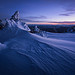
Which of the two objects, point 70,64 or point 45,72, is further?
point 70,64

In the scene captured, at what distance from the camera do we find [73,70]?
211cm

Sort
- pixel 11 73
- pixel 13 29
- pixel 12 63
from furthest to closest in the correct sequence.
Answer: pixel 13 29 → pixel 12 63 → pixel 11 73

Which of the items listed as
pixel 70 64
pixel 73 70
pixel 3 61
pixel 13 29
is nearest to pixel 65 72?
pixel 73 70

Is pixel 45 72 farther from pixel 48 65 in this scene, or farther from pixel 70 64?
pixel 70 64

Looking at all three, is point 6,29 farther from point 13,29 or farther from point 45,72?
point 45,72

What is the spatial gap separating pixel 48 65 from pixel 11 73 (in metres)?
1.10

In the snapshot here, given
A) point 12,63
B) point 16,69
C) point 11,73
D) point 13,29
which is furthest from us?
point 13,29

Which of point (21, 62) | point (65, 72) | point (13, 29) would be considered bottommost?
point (65, 72)

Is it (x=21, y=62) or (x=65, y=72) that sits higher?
(x=21, y=62)

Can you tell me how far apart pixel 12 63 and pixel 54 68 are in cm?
128

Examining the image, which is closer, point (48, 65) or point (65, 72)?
point (65, 72)

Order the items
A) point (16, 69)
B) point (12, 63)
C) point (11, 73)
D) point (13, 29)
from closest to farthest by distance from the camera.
→ point (11, 73) < point (16, 69) < point (12, 63) < point (13, 29)

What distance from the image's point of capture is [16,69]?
207cm

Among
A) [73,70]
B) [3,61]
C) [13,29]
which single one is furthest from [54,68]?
[13,29]
